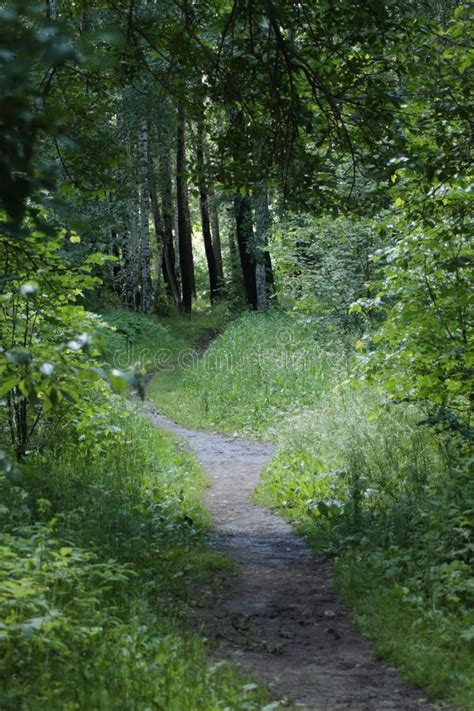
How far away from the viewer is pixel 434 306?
920 centimetres

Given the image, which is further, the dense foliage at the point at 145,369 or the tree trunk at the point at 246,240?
the tree trunk at the point at 246,240

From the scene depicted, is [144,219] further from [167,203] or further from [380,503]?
[380,503]

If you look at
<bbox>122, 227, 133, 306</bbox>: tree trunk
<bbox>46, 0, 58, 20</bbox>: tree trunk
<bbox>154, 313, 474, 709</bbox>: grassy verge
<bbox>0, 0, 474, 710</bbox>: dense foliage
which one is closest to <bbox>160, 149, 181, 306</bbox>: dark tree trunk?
<bbox>122, 227, 133, 306</bbox>: tree trunk

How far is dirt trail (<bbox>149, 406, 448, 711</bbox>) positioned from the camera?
16.1 ft

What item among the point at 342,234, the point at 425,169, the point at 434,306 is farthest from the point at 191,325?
the point at 425,169

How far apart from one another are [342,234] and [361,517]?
10454mm

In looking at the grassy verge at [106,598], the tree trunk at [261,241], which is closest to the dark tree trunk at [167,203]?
the tree trunk at [261,241]

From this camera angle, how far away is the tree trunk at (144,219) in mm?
27252

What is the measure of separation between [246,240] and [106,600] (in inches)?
1110

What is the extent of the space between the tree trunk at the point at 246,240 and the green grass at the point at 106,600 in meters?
23.2

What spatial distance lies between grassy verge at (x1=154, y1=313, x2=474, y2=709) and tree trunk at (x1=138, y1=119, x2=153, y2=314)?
12.5m

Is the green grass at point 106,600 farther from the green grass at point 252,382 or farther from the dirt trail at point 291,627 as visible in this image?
the green grass at point 252,382

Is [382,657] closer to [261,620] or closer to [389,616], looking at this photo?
[389,616]

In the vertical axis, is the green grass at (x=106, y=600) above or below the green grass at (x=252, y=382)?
below
